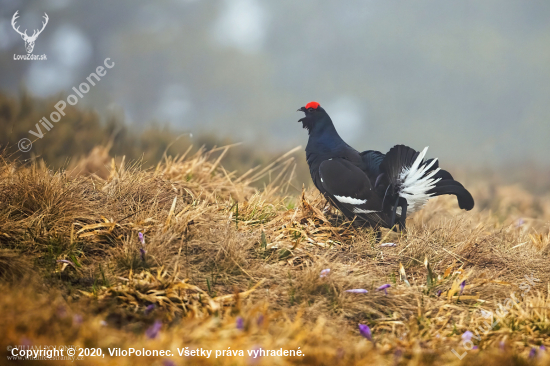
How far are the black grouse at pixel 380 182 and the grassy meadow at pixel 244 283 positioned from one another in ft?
0.73

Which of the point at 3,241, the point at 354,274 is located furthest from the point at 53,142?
the point at 354,274

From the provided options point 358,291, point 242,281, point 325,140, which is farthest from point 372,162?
point 242,281

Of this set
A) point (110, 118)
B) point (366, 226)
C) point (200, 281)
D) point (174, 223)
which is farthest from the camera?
point (110, 118)

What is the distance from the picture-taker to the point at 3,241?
104 inches

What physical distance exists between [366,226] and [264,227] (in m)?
1.03

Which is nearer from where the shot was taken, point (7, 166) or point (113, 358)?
point (113, 358)

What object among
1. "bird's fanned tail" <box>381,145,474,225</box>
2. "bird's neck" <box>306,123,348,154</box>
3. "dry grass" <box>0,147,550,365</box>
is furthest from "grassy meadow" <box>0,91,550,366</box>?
"bird's neck" <box>306,123,348,154</box>

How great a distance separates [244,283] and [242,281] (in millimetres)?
23

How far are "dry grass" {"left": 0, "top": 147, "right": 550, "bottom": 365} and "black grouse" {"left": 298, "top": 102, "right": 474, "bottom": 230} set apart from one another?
22 centimetres

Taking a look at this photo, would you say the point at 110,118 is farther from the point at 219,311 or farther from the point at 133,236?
the point at 219,311

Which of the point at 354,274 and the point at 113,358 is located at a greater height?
the point at 354,274

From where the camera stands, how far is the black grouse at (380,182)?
337 cm

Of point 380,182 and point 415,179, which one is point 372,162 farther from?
point 415,179

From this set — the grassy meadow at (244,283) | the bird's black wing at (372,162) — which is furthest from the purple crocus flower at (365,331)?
the bird's black wing at (372,162)
